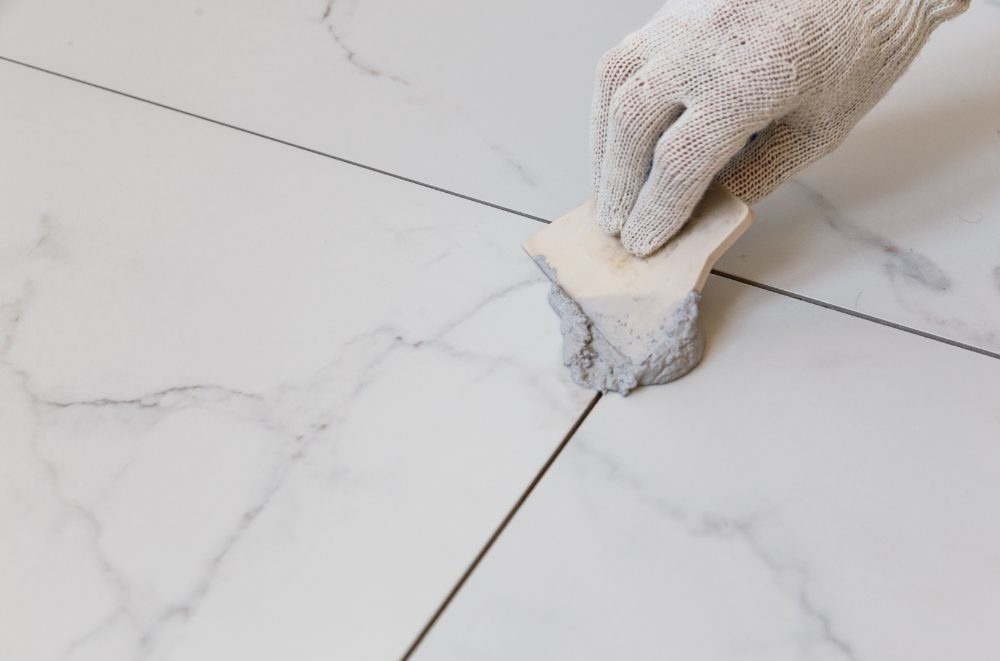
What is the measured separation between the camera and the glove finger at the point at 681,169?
51cm

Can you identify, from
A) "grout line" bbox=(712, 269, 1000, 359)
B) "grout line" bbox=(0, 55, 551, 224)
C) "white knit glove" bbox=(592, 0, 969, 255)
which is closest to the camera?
"white knit glove" bbox=(592, 0, 969, 255)

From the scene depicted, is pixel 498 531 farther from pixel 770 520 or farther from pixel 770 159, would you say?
pixel 770 159

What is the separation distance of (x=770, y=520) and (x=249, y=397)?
358 millimetres

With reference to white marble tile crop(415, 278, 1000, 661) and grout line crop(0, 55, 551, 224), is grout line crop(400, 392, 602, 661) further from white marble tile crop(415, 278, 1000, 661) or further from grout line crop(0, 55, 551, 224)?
grout line crop(0, 55, 551, 224)

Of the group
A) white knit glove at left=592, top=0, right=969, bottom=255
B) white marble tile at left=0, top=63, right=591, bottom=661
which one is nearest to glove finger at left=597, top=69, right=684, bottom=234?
white knit glove at left=592, top=0, right=969, bottom=255

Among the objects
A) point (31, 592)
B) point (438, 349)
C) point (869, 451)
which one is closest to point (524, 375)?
point (438, 349)

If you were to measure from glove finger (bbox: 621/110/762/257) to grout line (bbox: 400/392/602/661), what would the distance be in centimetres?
12

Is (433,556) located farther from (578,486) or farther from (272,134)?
(272,134)

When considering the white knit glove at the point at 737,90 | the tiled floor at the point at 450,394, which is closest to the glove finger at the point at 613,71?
the white knit glove at the point at 737,90

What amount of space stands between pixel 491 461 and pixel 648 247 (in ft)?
0.59

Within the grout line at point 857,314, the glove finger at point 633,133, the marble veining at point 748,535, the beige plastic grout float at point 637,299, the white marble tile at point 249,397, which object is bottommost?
the white marble tile at point 249,397

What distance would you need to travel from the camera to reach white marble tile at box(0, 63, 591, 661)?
533mm

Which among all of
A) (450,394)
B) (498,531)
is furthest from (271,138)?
(498,531)

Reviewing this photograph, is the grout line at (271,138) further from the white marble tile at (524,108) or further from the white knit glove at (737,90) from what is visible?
the white knit glove at (737,90)
